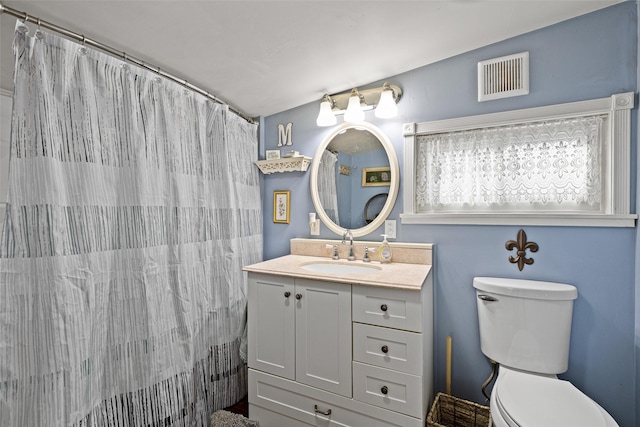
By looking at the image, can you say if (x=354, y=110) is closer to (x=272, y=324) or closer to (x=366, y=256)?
(x=366, y=256)

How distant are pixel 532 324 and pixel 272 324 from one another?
1.33 meters

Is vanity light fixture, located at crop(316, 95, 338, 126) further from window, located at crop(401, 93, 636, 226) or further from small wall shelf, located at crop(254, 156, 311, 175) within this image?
window, located at crop(401, 93, 636, 226)

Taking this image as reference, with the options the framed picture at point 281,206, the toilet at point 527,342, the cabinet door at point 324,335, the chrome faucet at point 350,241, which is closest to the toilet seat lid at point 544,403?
the toilet at point 527,342

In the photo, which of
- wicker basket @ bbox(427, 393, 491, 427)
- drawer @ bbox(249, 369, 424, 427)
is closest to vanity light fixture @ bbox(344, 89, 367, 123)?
drawer @ bbox(249, 369, 424, 427)

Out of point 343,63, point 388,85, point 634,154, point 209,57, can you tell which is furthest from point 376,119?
point 634,154

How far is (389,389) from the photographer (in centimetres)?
141

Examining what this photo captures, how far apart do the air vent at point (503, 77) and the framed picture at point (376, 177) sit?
0.68m

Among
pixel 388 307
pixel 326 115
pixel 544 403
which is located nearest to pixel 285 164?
pixel 326 115

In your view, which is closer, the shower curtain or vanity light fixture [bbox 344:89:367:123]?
the shower curtain

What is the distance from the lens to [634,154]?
4.72 feet

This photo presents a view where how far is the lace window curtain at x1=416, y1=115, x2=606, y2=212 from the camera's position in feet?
5.05

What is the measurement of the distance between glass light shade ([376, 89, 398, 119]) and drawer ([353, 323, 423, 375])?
1242 millimetres

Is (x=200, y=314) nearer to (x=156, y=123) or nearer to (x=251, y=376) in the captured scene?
(x=251, y=376)

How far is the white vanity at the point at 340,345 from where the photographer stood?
1.39 m
